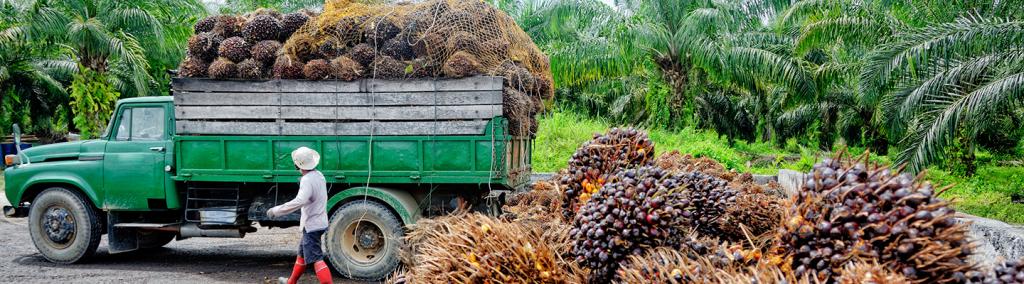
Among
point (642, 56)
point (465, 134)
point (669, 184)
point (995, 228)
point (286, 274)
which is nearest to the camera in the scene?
point (669, 184)

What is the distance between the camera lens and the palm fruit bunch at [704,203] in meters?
3.21

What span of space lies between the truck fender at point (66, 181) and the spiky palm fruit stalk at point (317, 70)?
2.77 metres

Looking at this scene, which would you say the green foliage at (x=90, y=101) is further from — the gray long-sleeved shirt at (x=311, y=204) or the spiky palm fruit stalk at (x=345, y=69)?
the gray long-sleeved shirt at (x=311, y=204)

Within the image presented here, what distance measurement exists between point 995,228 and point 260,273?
6300 millimetres

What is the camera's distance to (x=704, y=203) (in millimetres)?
3252

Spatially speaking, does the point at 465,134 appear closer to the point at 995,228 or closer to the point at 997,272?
the point at 995,228

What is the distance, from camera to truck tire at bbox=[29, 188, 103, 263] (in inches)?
317

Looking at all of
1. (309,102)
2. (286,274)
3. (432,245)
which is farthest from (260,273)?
(432,245)

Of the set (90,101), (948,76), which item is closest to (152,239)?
(948,76)

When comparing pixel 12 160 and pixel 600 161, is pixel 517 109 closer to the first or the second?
pixel 600 161

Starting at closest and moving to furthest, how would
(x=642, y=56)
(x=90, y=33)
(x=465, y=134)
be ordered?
(x=465, y=134)
(x=90, y=33)
(x=642, y=56)

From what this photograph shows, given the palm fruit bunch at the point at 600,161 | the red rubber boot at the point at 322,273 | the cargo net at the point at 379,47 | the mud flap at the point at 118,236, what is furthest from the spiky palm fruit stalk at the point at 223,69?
the palm fruit bunch at the point at 600,161

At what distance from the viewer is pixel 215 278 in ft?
24.3

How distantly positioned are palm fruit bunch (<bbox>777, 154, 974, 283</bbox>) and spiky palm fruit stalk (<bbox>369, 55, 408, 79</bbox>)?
17.2ft
